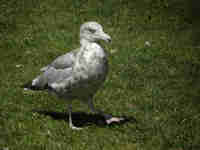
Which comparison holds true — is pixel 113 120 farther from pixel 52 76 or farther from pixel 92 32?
pixel 92 32

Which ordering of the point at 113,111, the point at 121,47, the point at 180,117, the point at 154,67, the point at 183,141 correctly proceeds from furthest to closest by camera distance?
the point at 121,47 < the point at 154,67 < the point at 113,111 < the point at 180,117 < the point at 183,141

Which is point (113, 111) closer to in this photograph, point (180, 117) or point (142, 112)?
point (142, 112)

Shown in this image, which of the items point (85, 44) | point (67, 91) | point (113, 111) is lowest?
point (113, 111)

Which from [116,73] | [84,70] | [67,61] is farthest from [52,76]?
[116,73]

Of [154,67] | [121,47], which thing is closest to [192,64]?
[154,67]

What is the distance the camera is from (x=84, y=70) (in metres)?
6.27

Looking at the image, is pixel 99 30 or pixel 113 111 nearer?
pixel 99 30

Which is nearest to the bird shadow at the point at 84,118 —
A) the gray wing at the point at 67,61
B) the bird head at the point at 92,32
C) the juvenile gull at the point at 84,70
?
the juvenile gull at the point at 84,70

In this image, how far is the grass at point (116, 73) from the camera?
6.39 m

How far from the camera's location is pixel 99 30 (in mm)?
6477

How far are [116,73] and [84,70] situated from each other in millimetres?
3335

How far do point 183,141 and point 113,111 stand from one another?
1.75 metres

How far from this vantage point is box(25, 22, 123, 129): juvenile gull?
20.6ft

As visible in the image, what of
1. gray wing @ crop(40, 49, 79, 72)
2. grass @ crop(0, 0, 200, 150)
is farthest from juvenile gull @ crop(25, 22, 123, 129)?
grass @ crop(0, 0, 200, 150)
